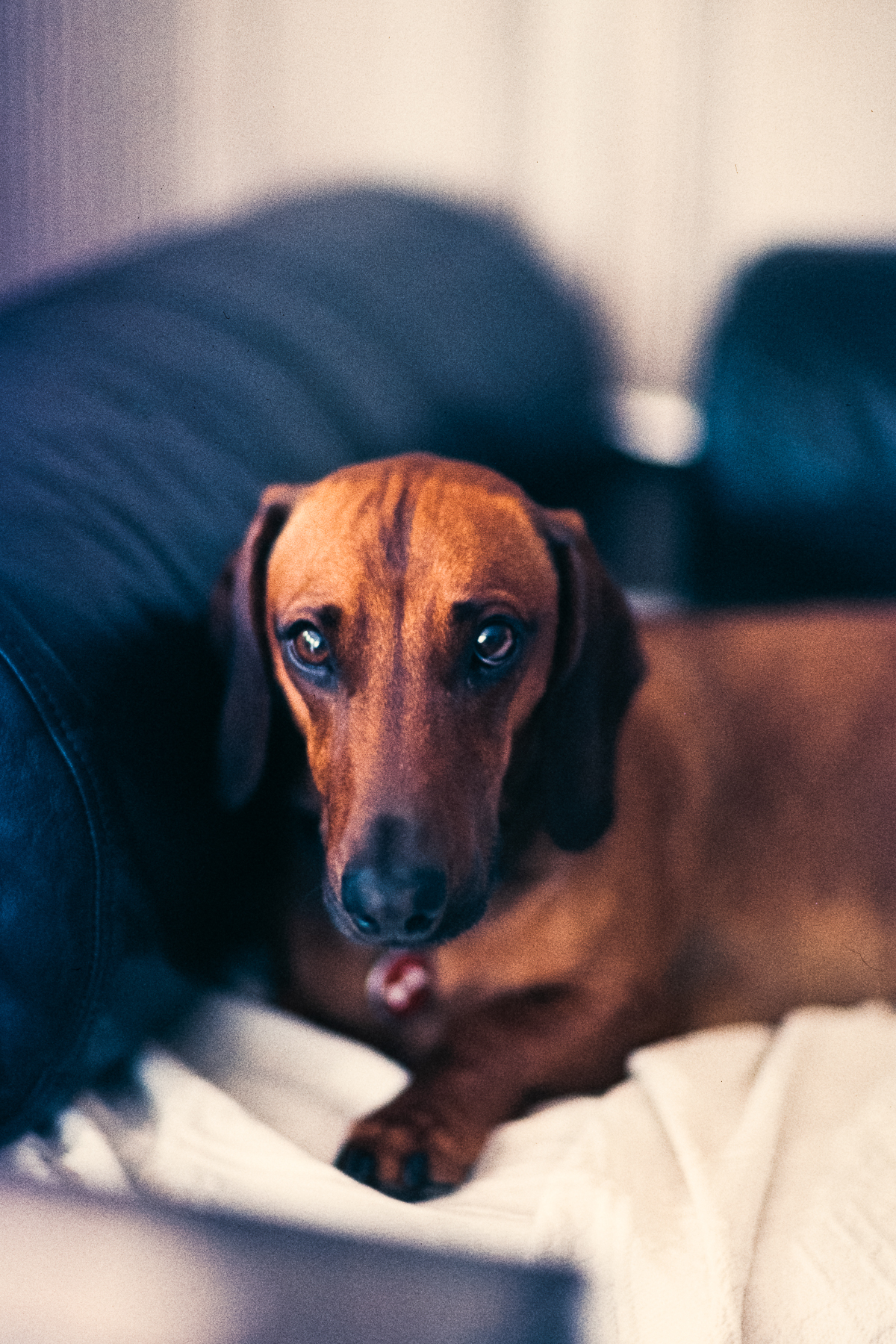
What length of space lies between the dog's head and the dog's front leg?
0.17 meters

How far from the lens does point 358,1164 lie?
99 centimetres

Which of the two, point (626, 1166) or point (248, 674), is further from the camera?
point (248, 674)

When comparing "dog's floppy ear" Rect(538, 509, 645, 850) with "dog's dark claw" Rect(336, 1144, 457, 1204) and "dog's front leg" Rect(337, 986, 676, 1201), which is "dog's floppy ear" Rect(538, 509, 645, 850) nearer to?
"dog's front leg" Rect(337, 986, 676, 1201)

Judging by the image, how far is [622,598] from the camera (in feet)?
4.00

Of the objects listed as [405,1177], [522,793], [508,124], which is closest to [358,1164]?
[405,1177]

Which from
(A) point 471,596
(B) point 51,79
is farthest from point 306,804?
(B) point 51,79

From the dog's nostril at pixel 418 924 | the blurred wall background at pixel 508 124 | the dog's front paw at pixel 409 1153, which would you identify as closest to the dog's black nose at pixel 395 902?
the dog's nostril at pixel 418 924

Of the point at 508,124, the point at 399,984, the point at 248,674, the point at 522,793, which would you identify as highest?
the point at 508,124

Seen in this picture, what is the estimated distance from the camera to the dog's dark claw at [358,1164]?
0.98 meters

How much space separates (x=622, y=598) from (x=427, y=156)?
1577 mm

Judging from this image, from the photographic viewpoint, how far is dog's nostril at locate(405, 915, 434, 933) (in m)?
0.91

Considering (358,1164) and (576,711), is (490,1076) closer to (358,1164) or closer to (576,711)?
(358,1164)

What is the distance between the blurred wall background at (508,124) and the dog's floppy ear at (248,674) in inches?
34.7

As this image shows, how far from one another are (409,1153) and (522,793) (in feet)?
1.19
